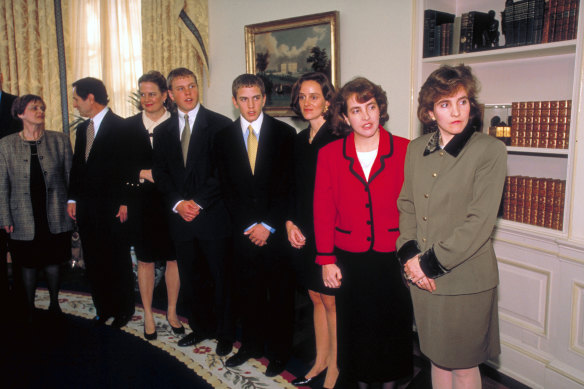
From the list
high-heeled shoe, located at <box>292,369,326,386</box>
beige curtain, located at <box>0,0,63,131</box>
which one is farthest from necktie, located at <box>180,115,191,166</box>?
beige curtain, located at <box>0,0,63,131</box>

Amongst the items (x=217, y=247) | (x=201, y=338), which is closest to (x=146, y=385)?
(x=201, y=338)

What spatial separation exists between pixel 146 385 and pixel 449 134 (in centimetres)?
204

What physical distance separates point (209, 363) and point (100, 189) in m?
1.35

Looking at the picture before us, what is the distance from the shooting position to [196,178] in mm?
2637

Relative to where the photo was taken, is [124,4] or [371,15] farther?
[124,4]

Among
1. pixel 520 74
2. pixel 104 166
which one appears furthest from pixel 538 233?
pixel 104 166

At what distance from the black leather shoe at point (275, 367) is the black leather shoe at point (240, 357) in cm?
17

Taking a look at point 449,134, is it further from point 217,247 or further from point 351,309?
point 217,247

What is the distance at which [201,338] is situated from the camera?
289cm

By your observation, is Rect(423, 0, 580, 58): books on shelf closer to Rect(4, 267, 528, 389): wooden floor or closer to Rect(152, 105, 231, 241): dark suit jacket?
Rect(152, 105, 231, 241): dark suit jacket

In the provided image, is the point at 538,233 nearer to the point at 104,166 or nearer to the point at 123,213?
the point at 123,213

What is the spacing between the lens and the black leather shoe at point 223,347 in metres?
2.72

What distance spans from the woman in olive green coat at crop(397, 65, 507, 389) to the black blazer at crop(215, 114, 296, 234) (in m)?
0.83

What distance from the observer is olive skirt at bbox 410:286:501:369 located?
5.28 feet
